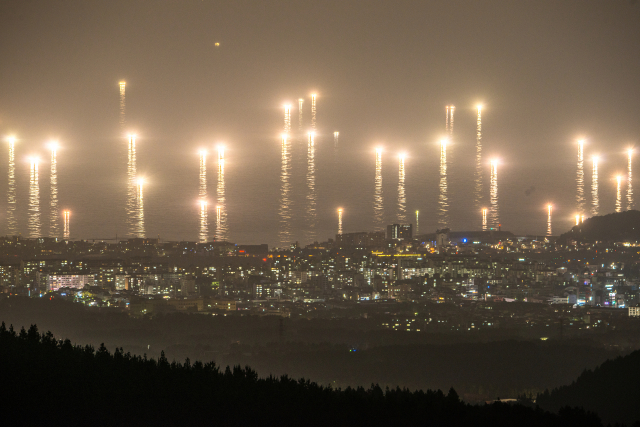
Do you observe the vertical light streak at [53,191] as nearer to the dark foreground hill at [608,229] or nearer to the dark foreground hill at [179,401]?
the dark foreground hill at [179,401]

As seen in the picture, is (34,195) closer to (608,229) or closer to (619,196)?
(619,196)

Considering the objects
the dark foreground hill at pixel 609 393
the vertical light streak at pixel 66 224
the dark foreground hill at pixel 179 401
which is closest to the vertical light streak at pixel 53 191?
the vertical light streak at pixel 66 224

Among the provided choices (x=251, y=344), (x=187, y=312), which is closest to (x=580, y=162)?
(x=251, y=344)

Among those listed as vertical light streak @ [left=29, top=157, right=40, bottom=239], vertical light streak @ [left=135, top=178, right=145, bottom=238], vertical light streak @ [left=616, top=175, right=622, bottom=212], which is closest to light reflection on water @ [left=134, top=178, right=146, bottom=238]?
vertical light streak @ [left=135, top=178, right=145, bottom=238]

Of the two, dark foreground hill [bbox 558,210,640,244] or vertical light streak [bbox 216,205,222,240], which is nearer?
vertical light streak [bbox 216,205,222,240]

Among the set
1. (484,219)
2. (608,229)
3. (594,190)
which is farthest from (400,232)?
(608,229)

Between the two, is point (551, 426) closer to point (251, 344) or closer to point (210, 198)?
point (210, 198)

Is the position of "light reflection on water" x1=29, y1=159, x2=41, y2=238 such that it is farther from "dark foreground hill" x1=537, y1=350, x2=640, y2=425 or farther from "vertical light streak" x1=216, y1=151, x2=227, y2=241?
"dark foreground hill" x1=537, y1=350, x2=640, y2=425
